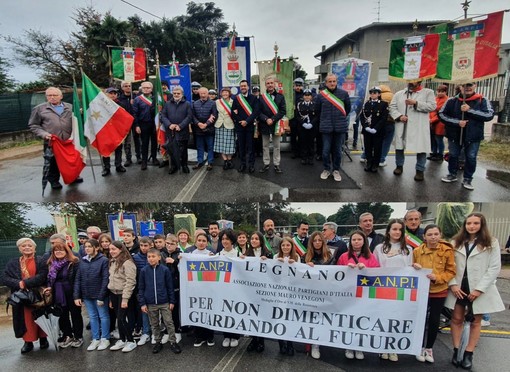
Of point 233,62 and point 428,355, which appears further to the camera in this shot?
point 233,62

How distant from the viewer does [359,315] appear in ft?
13.5

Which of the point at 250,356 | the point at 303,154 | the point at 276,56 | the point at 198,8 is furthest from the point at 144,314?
the point at 198,8

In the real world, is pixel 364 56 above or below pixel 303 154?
above

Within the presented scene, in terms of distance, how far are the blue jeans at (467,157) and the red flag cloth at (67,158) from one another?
7.23 m

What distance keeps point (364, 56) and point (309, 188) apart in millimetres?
34936

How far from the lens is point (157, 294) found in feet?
14.8

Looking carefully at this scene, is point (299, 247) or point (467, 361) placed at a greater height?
point (299, 247)

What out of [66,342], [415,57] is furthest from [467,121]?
[66,342]

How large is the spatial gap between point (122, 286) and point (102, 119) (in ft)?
13.1

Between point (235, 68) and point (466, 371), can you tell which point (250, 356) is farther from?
point (235, 68)

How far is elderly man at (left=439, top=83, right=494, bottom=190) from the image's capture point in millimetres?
6363

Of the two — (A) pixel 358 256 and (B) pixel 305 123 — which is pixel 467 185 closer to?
(B) pixel 305 123

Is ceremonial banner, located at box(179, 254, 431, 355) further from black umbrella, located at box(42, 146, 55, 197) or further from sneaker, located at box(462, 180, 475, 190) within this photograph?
black umbrella, located at box(42, 146, 55, 197)

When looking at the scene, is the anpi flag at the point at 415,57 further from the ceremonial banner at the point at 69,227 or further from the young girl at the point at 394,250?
the ceremonial banner at the point at 69,227
